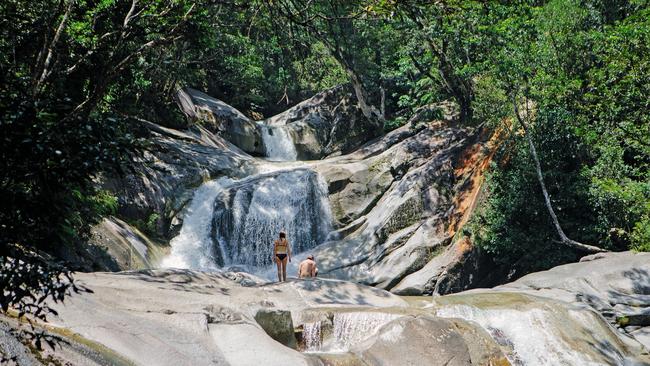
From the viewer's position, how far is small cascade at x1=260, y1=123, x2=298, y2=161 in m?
33.2

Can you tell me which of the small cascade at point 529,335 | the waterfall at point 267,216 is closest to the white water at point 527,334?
the small cascade at point 529,335

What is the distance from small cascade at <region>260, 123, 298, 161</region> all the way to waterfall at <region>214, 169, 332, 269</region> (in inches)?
358

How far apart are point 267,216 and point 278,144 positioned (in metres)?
11.6

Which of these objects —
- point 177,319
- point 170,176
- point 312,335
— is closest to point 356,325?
point 312,335

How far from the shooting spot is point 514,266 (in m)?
19.6

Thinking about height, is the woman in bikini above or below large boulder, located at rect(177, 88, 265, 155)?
below

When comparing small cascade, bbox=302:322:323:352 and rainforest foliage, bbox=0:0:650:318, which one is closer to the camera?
small cascade, bbox=302:322:323:352

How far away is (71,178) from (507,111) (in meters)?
17.5

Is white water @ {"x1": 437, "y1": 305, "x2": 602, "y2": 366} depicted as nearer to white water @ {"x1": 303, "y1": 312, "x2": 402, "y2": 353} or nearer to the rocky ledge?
the rocky ledge

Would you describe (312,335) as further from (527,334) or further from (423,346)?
(527,334)

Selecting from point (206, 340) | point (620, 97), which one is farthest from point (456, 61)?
point (206, 340)

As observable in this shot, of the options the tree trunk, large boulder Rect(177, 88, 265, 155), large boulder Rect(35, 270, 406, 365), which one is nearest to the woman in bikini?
large boulder Rect(35, 270, 406, 365)

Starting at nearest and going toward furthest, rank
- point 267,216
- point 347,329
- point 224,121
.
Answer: point 347,329 → point 267,216 → point 224,121

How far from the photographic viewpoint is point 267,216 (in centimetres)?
2259
